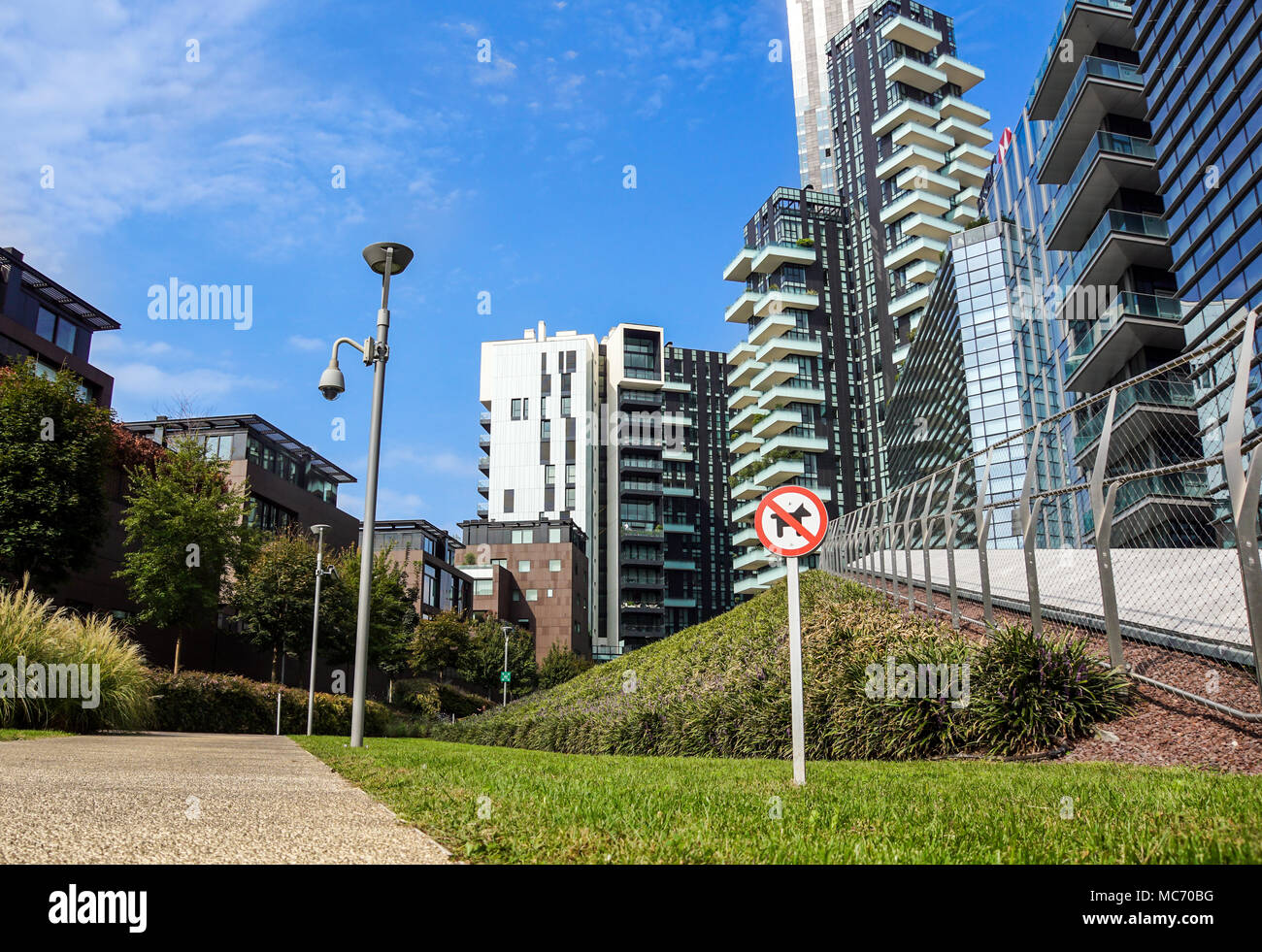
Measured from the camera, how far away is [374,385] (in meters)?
14.9

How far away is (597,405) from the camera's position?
342 ft

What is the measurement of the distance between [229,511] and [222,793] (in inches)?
1152

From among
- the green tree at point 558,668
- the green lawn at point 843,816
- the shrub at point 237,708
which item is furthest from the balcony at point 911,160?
the green lawn at point 843,816

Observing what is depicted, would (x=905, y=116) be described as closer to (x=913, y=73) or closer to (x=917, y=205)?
(x=913, y=73)

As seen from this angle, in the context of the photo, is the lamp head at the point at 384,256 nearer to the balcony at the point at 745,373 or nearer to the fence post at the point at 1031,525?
the fence post at the point at 1031,525

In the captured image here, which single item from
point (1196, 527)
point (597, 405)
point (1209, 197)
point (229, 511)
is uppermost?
point (597, 405)

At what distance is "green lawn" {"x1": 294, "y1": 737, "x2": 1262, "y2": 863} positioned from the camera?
3.76 metres

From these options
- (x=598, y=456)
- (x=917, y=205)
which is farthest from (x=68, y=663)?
(x=598, y=456)

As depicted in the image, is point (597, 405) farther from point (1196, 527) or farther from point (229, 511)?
point (1196, 527)

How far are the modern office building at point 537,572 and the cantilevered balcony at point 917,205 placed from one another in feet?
140

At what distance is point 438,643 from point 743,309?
5090 centimetres

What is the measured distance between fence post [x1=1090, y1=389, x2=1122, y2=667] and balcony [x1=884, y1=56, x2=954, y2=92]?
8775cm

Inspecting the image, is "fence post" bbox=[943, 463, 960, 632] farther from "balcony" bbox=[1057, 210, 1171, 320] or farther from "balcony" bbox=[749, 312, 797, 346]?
"balcony" bbox=[749, 312, 797, 346]

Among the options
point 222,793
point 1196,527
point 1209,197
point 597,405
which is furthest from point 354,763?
point 597,405
